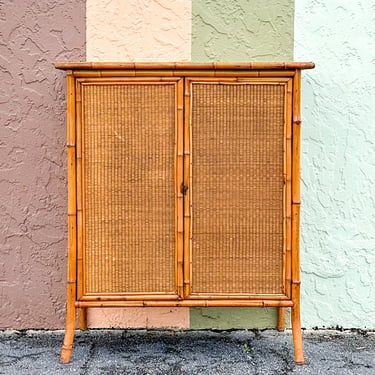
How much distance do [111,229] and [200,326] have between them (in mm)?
860

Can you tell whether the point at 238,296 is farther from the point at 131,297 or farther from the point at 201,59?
the point at 201,59

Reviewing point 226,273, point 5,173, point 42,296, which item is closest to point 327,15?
point 226,273

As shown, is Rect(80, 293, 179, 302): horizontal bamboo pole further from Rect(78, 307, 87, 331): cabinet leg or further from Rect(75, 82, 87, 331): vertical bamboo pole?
Rect(78, 307, 87, 331): cabinet leg

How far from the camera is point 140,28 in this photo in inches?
119

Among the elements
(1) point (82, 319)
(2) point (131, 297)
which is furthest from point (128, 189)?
(1) point (82, 319)

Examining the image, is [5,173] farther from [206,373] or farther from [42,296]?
[206,373]

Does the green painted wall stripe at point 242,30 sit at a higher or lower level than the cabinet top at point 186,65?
higher

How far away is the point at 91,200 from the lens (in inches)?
105

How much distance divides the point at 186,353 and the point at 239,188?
2.98 feet

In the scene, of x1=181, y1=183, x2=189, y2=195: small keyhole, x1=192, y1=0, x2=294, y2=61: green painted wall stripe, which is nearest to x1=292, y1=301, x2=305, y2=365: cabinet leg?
x1=181, y1=183, x2=189, y2=195: small keyhole

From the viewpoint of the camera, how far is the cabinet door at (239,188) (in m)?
2.63

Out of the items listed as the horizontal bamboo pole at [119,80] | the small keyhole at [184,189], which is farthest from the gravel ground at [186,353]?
the horizontal bamboo pole at [119,80]

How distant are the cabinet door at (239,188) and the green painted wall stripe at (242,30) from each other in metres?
0.49

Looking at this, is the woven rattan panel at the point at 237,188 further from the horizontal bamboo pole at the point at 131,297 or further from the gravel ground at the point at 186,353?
the gravel ground at the point at 186,353
